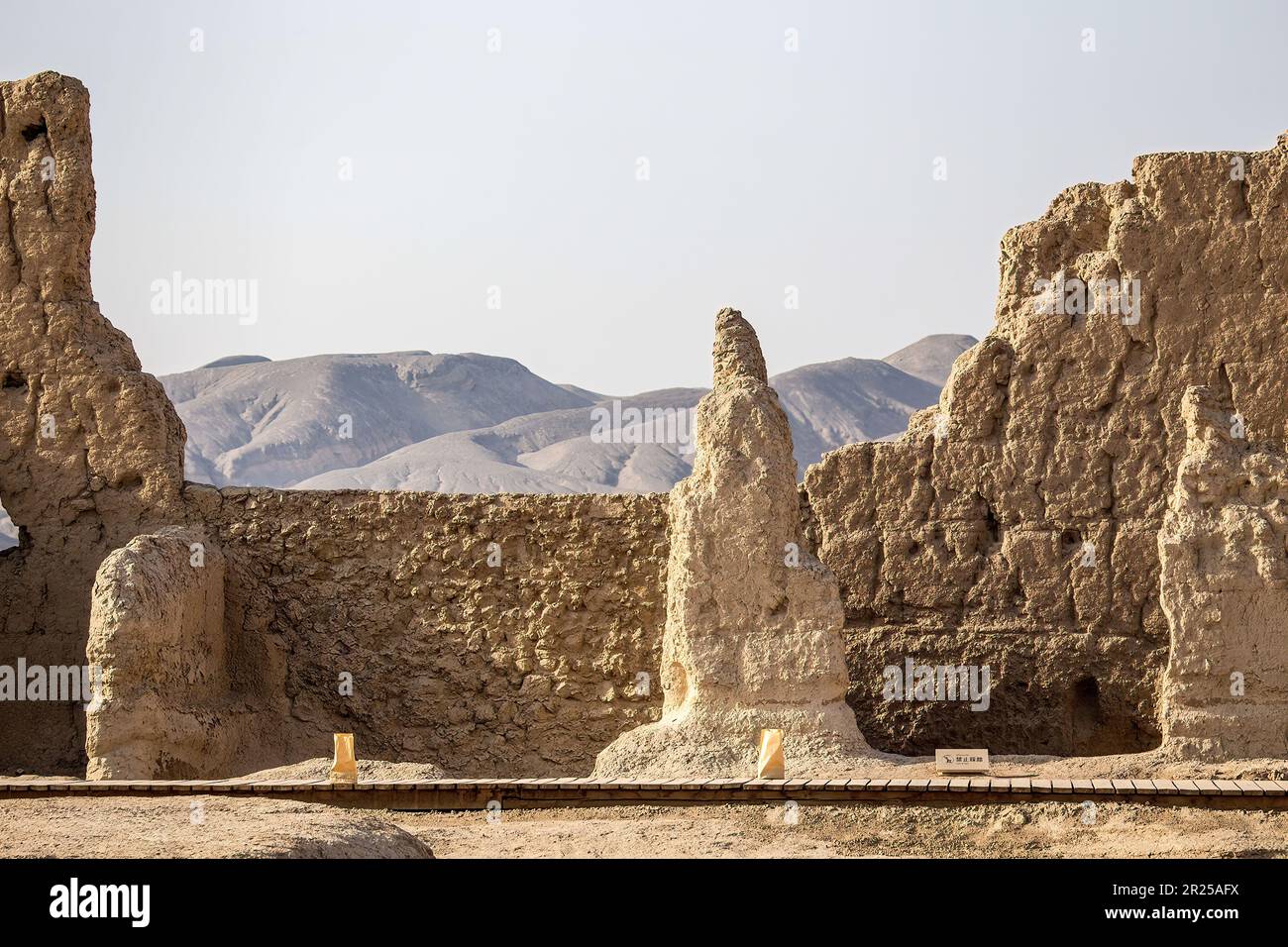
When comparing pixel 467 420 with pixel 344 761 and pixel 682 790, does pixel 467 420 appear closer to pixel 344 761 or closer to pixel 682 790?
pixel 344 761

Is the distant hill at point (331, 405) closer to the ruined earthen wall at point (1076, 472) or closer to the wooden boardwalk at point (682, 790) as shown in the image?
the ruined earthen wall at point (1076, 472)

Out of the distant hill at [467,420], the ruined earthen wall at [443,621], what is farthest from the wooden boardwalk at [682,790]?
the distant hill at [467,420]

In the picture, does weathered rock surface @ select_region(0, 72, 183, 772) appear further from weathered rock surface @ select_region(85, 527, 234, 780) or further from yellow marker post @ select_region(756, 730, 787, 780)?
yellow marker post @ select_region(756, 730, 787, 780)

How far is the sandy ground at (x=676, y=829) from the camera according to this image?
1282 cm

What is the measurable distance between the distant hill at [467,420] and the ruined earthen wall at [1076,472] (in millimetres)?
63905

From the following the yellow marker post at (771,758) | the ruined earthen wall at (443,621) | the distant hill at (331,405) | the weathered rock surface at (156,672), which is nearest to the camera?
the yellow marker post at (771,758)

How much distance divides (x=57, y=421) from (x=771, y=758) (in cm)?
721

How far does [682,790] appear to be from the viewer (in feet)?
50.2

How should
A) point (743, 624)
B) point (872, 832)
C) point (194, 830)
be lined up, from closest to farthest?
point (194, 830), point (872, 832), point (743, 624)

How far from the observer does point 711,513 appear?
1753 cm

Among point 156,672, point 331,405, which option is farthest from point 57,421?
point 331,405

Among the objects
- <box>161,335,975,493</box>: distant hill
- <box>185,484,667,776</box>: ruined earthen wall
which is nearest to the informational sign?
<box>185,484,667,776</box>: ruined earthen wall

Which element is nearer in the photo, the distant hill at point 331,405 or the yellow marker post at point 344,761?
the yellow marker post at point 344,761

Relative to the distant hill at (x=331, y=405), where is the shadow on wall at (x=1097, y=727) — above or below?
below
